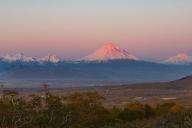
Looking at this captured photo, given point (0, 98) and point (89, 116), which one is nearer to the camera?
point (0, 98)

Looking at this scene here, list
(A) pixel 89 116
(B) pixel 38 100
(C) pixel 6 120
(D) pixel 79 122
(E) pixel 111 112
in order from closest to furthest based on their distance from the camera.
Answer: (C) pixel 6 120 < (B) pixel 38 100 < (D) pixel 79 122 < (A) pixel 89 116 < (E) pixel 111 112

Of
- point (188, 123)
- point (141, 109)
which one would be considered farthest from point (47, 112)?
point (141, 109)

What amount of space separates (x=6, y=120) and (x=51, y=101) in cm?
498

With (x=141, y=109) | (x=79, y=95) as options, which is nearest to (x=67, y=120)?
(x=79, y=95)

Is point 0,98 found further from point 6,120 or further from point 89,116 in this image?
point 89,116

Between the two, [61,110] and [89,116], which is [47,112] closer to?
[61,110]

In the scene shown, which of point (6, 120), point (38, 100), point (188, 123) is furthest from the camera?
point (38, 100)

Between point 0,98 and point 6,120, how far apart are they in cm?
412

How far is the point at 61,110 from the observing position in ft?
136

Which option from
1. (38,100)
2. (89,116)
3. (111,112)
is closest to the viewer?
(38,100)

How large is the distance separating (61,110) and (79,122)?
478 cm

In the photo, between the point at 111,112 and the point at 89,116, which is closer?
the point at 89,116

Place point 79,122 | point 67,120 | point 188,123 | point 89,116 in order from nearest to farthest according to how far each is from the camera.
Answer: point 188,123 < point 67,120 < point 79,122 < point 89,116

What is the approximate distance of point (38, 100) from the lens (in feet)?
130
